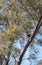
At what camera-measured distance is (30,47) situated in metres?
A: 3.11

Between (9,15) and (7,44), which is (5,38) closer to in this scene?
(7,44)

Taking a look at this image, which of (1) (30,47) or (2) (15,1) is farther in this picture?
(1) (30,47)

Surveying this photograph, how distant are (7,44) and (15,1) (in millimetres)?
617

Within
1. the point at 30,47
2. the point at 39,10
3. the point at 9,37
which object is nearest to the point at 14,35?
the point at 9,37

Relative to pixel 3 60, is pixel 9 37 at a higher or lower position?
higher

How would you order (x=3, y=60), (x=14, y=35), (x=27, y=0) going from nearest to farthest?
(x=27, y=0) → (x=14, y=35) → (x=3, y=60)

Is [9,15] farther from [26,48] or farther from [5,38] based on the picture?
[26,48]

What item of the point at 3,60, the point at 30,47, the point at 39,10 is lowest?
the point at 3,60

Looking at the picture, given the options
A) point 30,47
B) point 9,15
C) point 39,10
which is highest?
point 39,10

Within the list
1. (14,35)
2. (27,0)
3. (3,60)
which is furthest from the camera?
(3,60)

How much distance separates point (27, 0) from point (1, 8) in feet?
1.54

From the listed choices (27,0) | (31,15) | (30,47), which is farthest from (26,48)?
(27,0)

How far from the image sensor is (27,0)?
2.85 meters

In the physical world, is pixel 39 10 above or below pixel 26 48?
above
